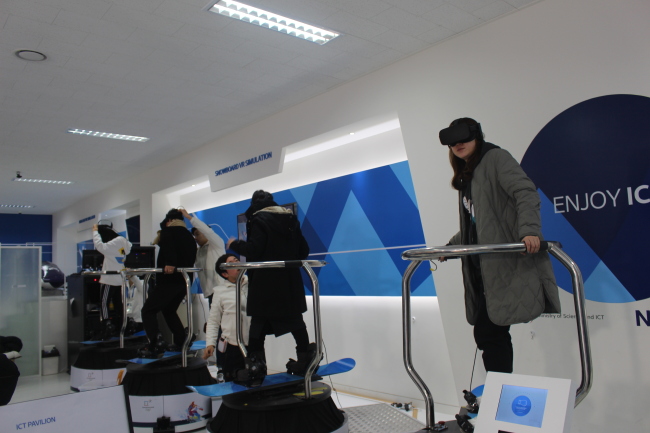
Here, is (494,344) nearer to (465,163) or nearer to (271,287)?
A: (465,163)

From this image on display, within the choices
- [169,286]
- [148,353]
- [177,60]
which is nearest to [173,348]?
[148,353]

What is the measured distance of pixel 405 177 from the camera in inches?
211

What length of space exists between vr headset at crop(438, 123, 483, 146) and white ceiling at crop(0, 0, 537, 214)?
5.86 ft

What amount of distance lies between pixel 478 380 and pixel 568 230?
1453mm

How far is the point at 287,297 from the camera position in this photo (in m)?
3.69

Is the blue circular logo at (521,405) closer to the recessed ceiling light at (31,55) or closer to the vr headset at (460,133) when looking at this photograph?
the vr headset at (460,133)

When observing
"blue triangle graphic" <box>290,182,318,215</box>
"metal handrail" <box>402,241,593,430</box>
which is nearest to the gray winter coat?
"metal handrail" <box>402,241,593,430</box>

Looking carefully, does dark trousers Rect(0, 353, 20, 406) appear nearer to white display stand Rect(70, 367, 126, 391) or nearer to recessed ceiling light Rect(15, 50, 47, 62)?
recessed ceiling light Rect(15, 50, 47, 62)

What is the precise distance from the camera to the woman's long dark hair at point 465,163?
8.83ft

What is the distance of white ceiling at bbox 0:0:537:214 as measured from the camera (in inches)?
160

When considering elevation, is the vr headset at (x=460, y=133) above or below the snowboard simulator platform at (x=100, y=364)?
above

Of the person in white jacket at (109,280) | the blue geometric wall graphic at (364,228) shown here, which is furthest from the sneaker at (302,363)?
the person in white jacket at (109,280)

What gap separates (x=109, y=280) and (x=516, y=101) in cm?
611

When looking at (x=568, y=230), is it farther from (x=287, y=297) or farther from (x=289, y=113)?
(x=289, y=113)
